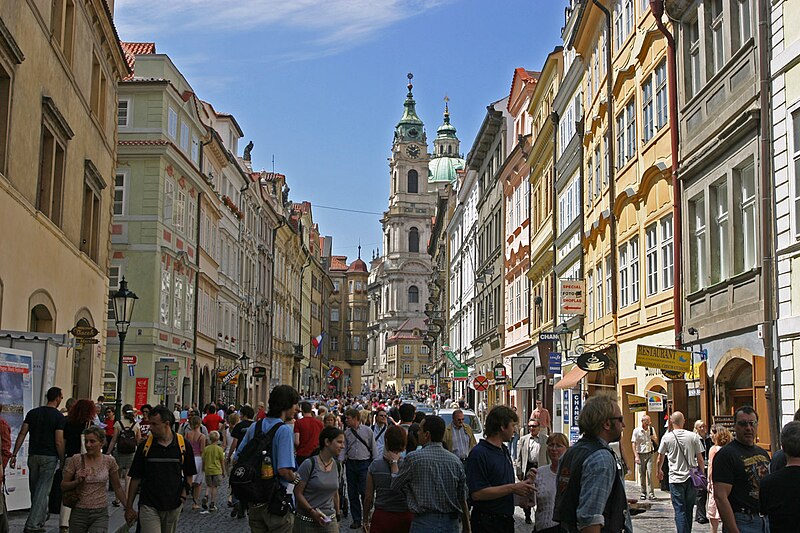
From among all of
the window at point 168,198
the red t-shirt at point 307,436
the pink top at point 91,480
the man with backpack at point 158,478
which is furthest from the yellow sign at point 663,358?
the window at point 168,198

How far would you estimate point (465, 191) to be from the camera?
227 feet

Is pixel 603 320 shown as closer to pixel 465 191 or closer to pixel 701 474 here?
pixel 701 474

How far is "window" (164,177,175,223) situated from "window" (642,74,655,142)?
812 inches

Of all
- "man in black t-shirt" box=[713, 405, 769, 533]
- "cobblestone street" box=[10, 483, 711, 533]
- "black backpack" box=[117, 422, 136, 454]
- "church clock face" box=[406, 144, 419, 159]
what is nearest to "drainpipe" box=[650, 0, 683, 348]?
"cobblestone street" box=[10, 483, 711, 533]

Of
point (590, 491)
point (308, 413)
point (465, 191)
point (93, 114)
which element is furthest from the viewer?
point (465, 191)

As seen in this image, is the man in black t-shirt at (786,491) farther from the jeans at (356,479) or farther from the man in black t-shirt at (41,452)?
the jeans at (356,479)

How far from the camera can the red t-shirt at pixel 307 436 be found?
1430 cm

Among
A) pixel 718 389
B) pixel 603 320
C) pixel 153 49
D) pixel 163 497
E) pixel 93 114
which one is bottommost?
pixel 163 497

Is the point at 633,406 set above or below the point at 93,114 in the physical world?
below

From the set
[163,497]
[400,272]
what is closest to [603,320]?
[163,497]

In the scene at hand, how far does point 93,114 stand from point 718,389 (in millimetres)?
16216

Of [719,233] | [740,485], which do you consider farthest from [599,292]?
[740,485]

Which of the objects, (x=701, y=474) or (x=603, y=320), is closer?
(x=701, y=474)

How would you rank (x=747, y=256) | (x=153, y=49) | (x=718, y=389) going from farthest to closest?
(x=153, y=49)
(x=718, y=389)
(x=747, y=256)
